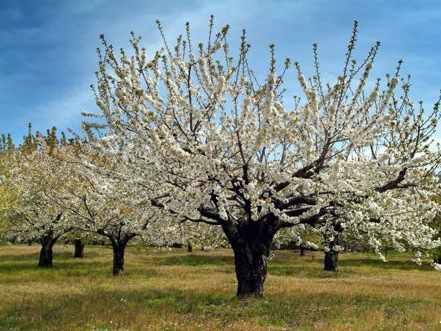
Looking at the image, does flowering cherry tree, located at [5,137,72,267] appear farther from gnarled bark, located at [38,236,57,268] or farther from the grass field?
the grass field

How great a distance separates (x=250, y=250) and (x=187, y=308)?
3277mm

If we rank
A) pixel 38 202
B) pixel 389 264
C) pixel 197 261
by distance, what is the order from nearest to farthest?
pixel 38 202, pixel 197 261, pixel 389 264

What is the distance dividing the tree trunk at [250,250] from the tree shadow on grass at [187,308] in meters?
0.73

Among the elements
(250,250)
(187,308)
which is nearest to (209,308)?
(187,308)

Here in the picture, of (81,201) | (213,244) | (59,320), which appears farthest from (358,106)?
(81,201)

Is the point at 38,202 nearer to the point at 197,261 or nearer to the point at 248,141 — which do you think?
the point at 197,261

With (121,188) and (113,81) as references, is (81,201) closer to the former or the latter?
(121,188)

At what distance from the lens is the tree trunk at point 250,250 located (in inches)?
739

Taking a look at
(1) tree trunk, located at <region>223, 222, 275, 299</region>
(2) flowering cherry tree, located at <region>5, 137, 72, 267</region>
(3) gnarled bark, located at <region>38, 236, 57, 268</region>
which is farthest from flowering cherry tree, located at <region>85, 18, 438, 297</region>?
(3) gnarled bark, located at <region>38, 236, 57, 268</region>

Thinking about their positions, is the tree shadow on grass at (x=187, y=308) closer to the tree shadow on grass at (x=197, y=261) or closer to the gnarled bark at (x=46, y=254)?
the gnarled bark at (x=46, y=254)

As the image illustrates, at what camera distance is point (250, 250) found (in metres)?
18.8

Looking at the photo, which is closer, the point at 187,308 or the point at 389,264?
the point at 187,308

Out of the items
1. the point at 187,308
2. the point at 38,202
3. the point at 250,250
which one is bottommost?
the point at 187,308

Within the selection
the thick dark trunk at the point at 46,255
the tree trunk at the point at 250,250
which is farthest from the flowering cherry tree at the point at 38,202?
the tree trunk at the point at 250,250
